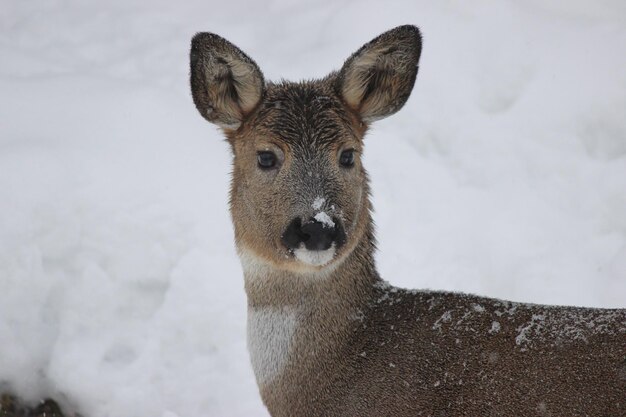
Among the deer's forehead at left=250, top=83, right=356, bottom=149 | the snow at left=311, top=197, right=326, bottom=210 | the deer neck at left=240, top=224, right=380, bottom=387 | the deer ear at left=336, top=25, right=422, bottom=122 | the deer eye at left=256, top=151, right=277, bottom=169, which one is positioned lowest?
the deer neck at left=240, top=224, right=380, bottom=387

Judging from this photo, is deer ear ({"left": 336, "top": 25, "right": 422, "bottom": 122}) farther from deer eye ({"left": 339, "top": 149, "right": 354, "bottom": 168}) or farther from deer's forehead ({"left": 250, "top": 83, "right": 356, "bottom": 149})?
deer eye ({"left": 339, "top": 149, "right": 354, "bottom": 168})

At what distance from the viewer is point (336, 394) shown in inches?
178

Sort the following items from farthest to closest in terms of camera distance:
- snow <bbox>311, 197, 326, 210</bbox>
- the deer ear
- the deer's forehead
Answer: the deer ear, the deer's forehead, snow <bbox>311, 197, 326, 210</bbox>

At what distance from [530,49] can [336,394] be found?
6056 millimetres

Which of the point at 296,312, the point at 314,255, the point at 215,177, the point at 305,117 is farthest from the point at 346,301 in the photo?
the point at 215,177

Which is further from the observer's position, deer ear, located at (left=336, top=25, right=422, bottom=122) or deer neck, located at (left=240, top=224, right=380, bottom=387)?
deer ear, located at (left=336, top=25, right=422, bottom=122)

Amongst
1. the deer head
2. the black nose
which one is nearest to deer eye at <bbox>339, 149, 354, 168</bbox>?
the deer head

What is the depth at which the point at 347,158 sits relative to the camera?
476 cm

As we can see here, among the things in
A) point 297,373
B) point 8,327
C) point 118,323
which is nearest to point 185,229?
point 118,323

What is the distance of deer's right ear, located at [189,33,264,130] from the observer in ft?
15.3

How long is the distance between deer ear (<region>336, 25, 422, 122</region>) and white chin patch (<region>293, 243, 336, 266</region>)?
1.00 metres

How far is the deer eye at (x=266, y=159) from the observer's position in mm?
4664

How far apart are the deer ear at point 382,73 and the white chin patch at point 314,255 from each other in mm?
1003

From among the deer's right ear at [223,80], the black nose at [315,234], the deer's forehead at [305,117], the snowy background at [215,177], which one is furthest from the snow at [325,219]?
the snowy background at [215,177]
